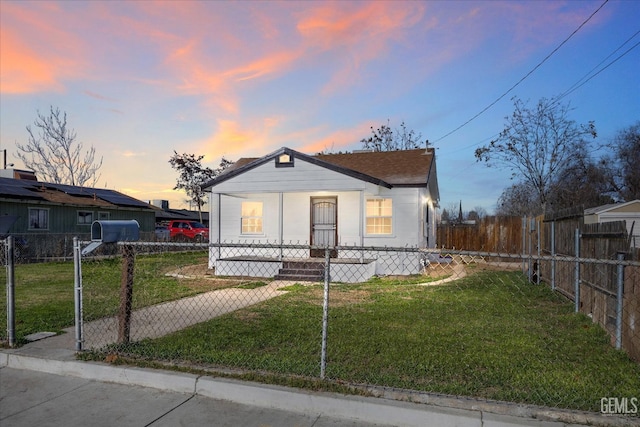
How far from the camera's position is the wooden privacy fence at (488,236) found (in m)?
19.3

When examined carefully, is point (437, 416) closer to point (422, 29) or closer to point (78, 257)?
point (78, 257)

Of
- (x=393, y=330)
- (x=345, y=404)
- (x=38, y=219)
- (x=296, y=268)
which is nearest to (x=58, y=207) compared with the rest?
(x=38, y=219)

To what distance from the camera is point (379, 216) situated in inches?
565

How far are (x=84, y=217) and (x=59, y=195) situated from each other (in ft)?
6.07

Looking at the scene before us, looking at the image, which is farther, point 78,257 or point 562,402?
point 78,257

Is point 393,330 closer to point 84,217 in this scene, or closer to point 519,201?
point 84,217

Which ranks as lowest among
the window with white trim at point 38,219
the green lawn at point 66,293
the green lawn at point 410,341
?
the green lawn at point 66,293

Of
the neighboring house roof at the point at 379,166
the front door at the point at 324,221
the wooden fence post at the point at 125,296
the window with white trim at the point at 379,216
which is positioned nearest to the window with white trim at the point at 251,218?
the neighboring house roof at the point at 379,166

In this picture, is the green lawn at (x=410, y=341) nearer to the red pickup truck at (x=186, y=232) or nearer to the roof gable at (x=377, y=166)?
the roof gable at (x=377, y=166)

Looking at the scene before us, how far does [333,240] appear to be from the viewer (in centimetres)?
1493

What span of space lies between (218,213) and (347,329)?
10.6 meters

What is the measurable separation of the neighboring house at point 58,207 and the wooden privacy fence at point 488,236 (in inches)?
712

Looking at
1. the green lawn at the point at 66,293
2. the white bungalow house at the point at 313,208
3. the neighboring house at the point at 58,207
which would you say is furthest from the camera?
the neighboring house at the point at 58,207

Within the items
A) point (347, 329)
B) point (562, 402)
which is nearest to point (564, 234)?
point (347, 329)
